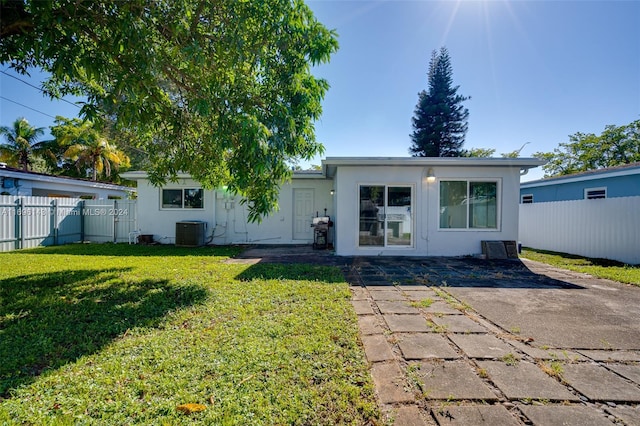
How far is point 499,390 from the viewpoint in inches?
82.3

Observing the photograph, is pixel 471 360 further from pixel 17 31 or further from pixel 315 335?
pixel 17 31

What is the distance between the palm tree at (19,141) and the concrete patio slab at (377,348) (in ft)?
88.5

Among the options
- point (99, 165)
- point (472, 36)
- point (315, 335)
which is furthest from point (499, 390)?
point (99, 165)

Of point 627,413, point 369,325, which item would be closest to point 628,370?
point 627,413

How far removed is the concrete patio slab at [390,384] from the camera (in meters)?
1.97

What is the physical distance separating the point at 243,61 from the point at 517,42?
912cm

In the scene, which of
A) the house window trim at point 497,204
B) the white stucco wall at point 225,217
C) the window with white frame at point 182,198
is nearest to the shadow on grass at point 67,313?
the white stucco wall at point 225,217

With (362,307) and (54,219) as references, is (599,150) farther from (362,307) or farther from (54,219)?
(54,219)

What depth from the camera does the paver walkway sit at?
6.16ft

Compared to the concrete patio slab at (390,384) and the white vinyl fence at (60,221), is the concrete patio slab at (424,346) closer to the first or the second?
the concrete patio slab at (390,384)

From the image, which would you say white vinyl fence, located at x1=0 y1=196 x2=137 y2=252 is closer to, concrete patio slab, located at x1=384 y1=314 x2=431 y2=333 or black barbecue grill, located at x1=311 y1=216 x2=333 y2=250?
black barbecue grill, located at x1=311 y1=216 x2=333 y2=250

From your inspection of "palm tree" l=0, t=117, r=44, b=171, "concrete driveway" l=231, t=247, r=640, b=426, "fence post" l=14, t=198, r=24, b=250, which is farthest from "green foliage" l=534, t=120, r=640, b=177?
"palm tree" l=0, t=117, r=44, b=171

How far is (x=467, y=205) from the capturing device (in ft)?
26.3

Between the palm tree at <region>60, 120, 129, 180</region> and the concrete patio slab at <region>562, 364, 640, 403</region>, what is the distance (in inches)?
897
